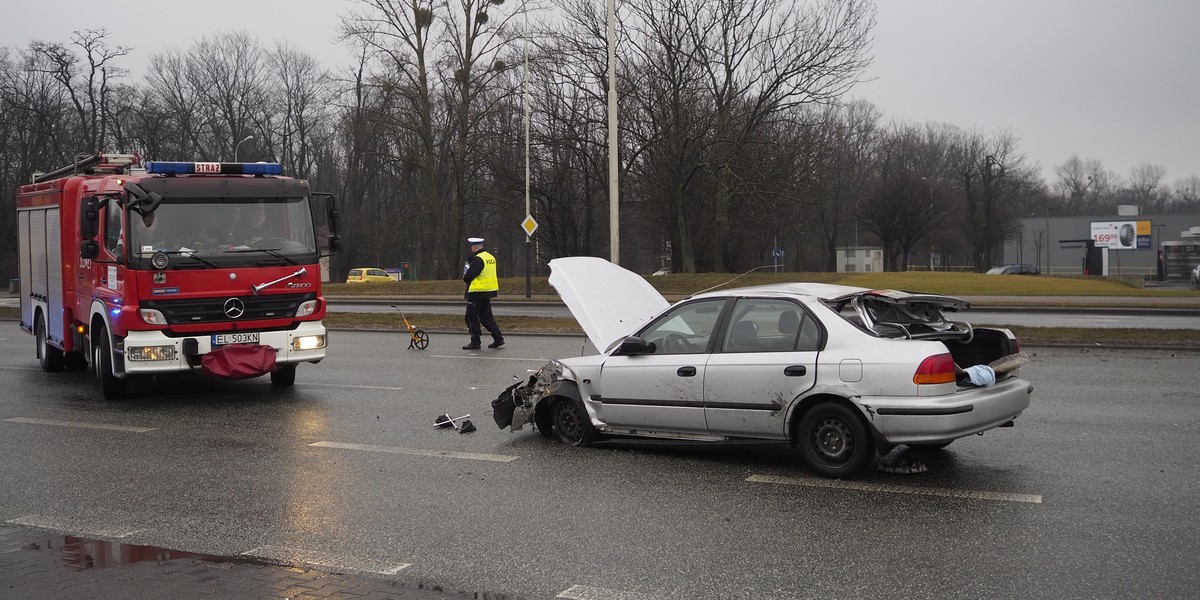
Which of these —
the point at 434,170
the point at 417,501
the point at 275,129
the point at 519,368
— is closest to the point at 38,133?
the point at 275,129

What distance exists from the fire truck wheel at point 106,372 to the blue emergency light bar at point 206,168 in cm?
203

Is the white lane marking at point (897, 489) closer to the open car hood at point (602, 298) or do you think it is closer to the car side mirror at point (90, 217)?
the open car hood at point (602, 298)

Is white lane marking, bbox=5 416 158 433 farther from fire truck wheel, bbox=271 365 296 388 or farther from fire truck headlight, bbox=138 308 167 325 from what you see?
fire truck wheel, bbox=271 365 296 388

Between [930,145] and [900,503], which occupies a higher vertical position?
[930,145]

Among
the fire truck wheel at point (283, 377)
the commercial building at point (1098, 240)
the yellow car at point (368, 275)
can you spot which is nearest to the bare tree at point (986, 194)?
the commercial building at point (1098, 240)

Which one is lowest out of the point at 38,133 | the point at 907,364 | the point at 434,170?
the point at 907,364

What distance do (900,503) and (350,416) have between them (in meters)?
6.16

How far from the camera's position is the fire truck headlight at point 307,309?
1209 cm

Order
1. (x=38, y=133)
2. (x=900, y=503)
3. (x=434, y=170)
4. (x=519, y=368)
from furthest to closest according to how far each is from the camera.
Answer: (x=38, y=133) → (x=434, y=170) → (x=519, y=368) → (x=900, y=503)

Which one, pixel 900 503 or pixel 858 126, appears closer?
pixel 900 503

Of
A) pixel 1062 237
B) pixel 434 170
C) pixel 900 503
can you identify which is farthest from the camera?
pixel 1062 237

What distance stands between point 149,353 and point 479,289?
6664 mm

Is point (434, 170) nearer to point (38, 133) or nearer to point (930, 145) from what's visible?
point (38, 133)

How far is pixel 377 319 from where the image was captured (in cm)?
2400
